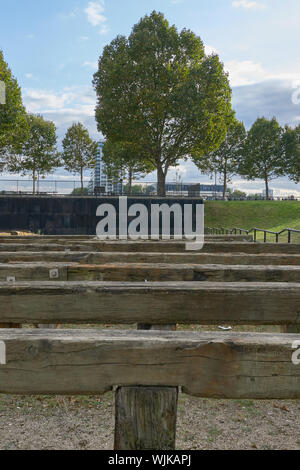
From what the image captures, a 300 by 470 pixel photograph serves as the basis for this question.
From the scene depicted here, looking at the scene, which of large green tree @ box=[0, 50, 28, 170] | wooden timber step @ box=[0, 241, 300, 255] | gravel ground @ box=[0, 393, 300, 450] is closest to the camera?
gravel ground @ box=[0, 393, 300, 450]

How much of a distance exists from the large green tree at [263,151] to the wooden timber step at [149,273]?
51502 millimetres

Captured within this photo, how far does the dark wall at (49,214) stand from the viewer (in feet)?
85.1

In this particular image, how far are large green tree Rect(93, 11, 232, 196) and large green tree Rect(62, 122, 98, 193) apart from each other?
15.6 meters

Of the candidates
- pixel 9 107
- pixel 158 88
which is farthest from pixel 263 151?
pixel 9 107

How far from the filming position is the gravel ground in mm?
3152

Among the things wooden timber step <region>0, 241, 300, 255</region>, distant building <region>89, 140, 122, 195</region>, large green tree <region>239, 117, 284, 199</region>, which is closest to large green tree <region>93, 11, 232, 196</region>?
distant building <region>89, 140, 122, 195</region>

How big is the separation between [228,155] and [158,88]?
20.6 m

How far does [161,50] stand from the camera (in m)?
34.9

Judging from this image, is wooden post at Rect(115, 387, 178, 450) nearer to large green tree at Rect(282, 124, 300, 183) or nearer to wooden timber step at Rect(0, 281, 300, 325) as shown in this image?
wooden timber step at Rect(0, 281, 300, 325)

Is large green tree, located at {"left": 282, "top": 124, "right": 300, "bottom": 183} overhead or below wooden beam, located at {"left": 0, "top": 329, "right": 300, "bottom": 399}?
overhead

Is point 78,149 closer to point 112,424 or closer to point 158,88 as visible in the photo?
point 158,88

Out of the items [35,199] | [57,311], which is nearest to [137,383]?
[57,311]

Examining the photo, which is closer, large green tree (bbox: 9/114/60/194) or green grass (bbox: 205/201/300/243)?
Result: green grass (bbox: 205/201/300/243)
